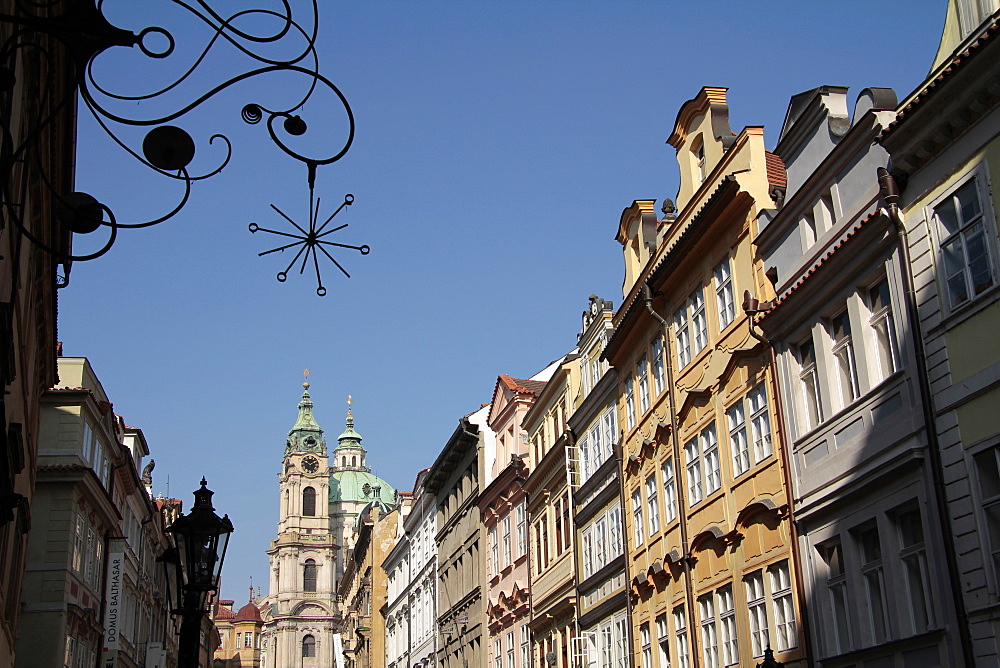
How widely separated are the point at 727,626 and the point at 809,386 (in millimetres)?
5495

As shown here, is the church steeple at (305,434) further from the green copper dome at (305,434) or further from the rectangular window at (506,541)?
the rectangular window at (506,541)

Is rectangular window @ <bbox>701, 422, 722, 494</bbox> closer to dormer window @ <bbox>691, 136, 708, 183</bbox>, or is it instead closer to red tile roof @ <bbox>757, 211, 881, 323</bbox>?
red tile roof @ <bbox>757, 211, 881, 323</bbox>

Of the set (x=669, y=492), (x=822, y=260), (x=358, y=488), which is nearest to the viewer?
(x=822, y=260)

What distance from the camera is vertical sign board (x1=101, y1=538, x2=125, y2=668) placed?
38.9m

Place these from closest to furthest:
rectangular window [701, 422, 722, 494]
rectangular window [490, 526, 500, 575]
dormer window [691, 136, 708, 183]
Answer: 1. rectangular window [701, 422, 722, 494]
2. dormer window [691, 136, 708, 183]
3. rectangular window [490, 526, 500, 575]

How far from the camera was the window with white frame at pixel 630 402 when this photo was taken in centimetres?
2844

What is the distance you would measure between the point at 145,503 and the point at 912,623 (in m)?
40.0

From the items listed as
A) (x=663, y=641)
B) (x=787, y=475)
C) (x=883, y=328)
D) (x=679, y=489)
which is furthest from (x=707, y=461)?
(x=883, y=328)

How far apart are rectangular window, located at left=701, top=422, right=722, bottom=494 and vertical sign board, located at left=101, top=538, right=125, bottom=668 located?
2413 centimetres

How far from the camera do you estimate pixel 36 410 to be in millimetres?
23297

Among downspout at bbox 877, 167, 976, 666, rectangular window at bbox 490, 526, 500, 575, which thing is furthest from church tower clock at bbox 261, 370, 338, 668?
downspout at bbox 877, 167, 976, 666

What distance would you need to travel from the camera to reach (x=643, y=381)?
27.8m

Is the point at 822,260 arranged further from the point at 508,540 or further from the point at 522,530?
the point at 508,540

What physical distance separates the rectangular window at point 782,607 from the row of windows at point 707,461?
2.06 metres
